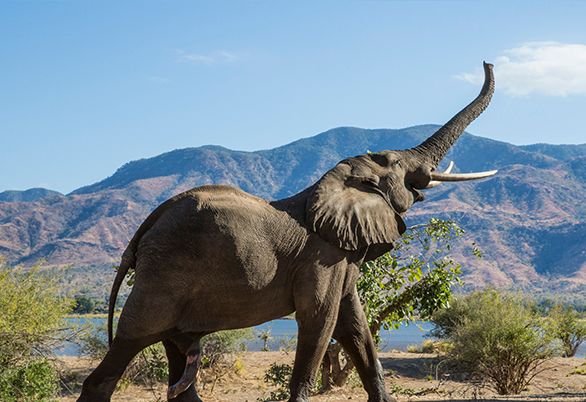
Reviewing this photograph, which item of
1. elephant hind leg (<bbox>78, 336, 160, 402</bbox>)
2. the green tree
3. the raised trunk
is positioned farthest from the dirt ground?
elephant hind leg (<bbox>78, 336, 160, 402</bbox>)

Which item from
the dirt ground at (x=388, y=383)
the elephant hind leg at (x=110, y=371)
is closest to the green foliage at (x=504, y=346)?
the dirt ground at (x=388, y=383)

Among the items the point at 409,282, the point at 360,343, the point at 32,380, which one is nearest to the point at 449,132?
the point at 360,343

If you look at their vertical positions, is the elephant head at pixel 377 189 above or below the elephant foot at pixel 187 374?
above

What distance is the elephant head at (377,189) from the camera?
7664 mm

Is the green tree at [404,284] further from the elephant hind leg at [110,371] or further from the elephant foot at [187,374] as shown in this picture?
the elephant hind leg at [110,371]

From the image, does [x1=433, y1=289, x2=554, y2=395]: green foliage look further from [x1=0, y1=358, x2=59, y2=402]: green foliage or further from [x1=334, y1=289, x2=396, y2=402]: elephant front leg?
[x1=334, y1=289, x2=396, y2=402]: elephant front leg

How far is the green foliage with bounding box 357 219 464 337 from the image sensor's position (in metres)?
15.5

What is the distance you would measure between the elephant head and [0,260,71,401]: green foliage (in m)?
5.36

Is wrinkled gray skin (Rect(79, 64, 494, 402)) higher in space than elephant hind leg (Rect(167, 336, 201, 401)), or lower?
higher

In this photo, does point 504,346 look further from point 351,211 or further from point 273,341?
point 273,341

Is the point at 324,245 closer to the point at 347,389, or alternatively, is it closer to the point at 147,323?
the point at 147,323

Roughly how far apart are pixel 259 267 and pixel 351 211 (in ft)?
3.79

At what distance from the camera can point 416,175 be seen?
337 inches

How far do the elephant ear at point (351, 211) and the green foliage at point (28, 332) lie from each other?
5339mm
